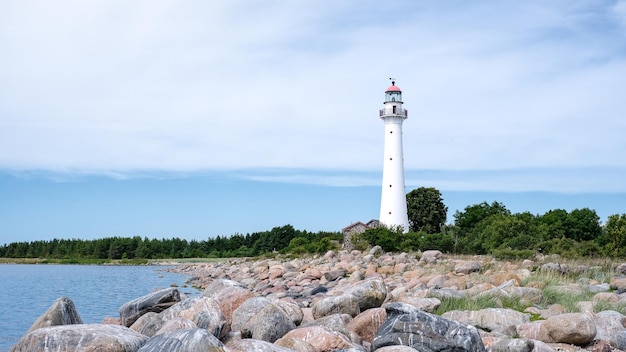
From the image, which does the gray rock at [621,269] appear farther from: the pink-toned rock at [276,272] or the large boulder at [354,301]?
the large boulder at [354,301]

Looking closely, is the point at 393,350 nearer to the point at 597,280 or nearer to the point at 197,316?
the point at 197,316

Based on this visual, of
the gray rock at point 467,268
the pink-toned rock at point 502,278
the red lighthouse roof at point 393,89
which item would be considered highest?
the red lighthouse roof at point 393,89

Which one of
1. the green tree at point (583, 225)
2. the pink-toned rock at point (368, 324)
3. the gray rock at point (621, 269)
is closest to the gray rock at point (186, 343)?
the pink-toned rock at point (368, 324)

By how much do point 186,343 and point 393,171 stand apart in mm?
36131

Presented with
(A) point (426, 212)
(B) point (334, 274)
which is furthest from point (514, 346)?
(A) point (426, 212)

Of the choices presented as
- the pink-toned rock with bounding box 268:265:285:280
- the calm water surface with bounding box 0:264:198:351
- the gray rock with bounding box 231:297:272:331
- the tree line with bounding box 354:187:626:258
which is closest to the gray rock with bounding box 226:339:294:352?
the gray rock with bounding box 231:297:272:331

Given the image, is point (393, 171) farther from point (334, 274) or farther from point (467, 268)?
point (467, 268)

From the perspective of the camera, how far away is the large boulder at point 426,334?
985 cm

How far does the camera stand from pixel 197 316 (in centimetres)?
1054

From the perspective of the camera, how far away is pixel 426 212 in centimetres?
5178

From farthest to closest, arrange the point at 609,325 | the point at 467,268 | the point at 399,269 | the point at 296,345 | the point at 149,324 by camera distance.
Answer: the point at 399,269, the point at 467,268, the point at 609,325, the point at 149,324, the point at 296,345

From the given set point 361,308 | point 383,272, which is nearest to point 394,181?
point 383,272

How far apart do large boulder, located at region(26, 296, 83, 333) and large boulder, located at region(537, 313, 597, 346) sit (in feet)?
26.0

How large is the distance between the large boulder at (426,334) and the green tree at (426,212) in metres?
41.4
